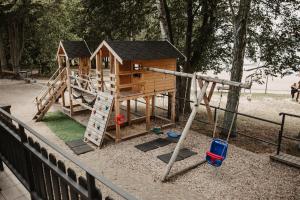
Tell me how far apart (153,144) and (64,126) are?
5711 mm

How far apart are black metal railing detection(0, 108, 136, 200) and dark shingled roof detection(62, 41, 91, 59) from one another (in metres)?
11.0

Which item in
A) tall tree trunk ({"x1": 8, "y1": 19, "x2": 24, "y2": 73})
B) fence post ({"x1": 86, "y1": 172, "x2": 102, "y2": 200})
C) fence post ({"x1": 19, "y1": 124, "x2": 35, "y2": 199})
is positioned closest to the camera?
fence post ({"x1": 86, "y1": 172, "x2": 102, "y2": 200})

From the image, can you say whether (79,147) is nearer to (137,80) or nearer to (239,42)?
(137,80)

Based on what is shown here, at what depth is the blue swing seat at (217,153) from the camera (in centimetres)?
831

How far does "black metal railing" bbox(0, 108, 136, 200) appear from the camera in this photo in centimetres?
264

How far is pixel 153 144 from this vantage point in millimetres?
11805

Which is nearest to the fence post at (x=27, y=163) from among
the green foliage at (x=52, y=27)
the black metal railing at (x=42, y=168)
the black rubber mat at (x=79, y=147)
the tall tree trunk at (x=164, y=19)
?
the black metal railing at (x=42, y=168)

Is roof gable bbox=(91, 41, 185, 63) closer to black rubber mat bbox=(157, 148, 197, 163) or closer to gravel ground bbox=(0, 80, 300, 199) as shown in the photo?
gravel ground bbox=(0, 80, 300, 199)

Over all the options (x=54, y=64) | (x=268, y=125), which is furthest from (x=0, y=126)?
(x=54, y=64)

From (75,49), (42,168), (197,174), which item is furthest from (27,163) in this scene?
(75,49)

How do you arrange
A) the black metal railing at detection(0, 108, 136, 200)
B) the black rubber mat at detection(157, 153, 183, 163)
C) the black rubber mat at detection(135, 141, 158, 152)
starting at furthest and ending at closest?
1. the black rubber mat at detection(135, 141, 158, 152)
2. the black rubber mat at detection(157, 153, 183, 163)
3. the black metal railing at detection(0, 108, 136, 200)

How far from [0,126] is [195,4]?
13.7m

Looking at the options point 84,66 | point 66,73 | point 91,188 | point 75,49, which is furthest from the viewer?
point 84,66

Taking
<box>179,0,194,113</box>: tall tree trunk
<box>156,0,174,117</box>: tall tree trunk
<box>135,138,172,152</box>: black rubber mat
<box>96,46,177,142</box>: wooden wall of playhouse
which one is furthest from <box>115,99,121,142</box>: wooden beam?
<box>156,0,174,117</box>: tall tree trunk
